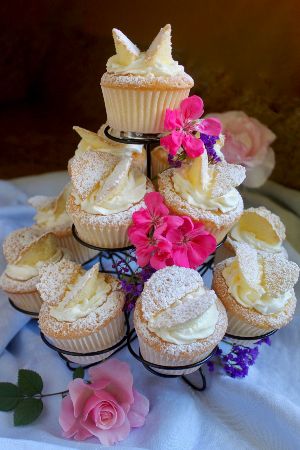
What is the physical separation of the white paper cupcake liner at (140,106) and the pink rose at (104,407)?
0.55 metres

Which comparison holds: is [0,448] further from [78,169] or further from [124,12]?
[124,12]

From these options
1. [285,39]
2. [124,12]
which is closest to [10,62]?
[124,12]

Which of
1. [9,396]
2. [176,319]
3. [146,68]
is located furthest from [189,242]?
[9,396]

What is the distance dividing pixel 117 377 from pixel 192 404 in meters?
0.19

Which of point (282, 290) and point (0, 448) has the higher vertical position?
point (282, 290)

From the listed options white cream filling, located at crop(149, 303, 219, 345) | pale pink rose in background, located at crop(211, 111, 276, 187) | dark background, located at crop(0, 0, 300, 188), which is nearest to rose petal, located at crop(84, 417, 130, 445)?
white cream filling, located at crop(149, 303, 219, 345)

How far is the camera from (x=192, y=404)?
3.12 ft

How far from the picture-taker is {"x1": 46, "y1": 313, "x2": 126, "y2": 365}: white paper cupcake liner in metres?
0.86

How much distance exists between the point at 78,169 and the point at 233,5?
97 cm

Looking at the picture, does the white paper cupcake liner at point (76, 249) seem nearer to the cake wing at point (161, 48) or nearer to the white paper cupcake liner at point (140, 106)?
the white paper cupcake liner at point (140, 106)

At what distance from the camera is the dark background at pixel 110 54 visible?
143 centimetres

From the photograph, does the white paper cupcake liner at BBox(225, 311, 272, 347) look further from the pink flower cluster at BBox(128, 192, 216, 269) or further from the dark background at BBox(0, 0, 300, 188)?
the dark background at BBox(0, 0, 300, 188)

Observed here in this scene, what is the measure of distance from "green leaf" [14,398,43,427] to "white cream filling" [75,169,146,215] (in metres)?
0.47

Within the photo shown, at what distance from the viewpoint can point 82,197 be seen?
2.77 feet
